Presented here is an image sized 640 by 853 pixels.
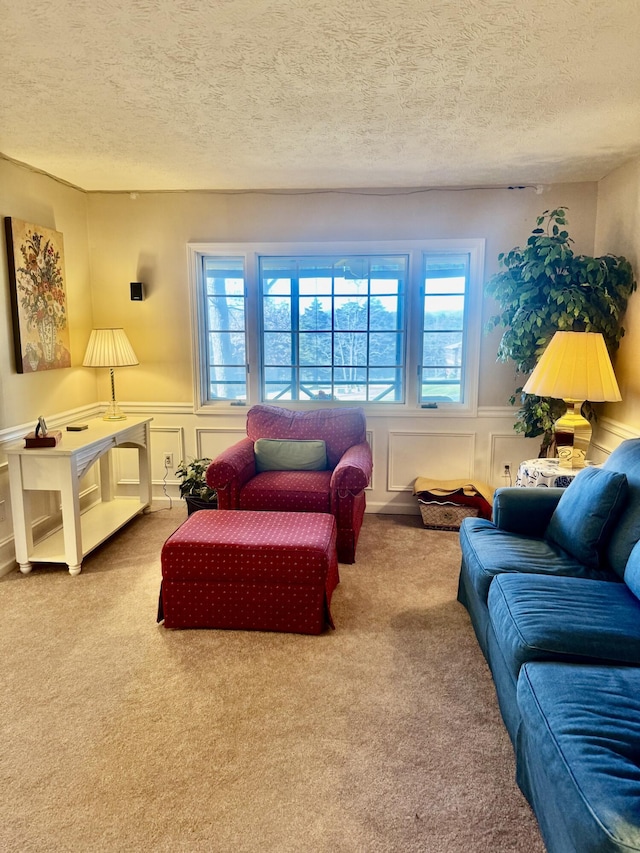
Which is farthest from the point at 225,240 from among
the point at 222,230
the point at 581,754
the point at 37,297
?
the point at 581,754

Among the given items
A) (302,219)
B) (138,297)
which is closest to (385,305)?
(302,219)

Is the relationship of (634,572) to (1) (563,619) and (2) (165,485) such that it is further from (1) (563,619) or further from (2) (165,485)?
(2) (165,485)

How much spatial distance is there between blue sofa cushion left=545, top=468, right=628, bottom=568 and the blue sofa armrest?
0.21 metres

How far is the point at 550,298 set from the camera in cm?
334

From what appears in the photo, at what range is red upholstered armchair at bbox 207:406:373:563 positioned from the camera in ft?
10.7

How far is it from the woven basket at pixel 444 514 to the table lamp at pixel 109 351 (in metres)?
2.32

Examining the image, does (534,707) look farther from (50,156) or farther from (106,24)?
(50,156)

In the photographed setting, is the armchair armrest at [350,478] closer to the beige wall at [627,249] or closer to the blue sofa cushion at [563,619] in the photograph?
the blue sofa cushion at [563,619]

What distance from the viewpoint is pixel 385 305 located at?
4.09 meters

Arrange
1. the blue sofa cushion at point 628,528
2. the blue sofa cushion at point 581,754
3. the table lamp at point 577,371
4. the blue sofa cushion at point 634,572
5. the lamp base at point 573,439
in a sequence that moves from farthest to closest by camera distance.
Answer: the lamp base at point 573,439
the table lamp at point 577,371
the blue sofa cushion at point 628,528
the blue sofa cushion at point 634,572
the blue sofa cushion at point 581,754

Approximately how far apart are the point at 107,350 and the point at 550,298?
2987mm

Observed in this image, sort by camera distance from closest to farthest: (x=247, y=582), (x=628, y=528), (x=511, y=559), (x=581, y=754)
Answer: (x=581, y=754) < (x=628, y=528) < (x=511, y=559) < (x=247, y=582)

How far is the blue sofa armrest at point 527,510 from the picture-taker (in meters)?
2.52

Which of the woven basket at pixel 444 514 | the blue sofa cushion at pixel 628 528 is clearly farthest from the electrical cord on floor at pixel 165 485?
the blue sofa cushion at pixel 628 528
